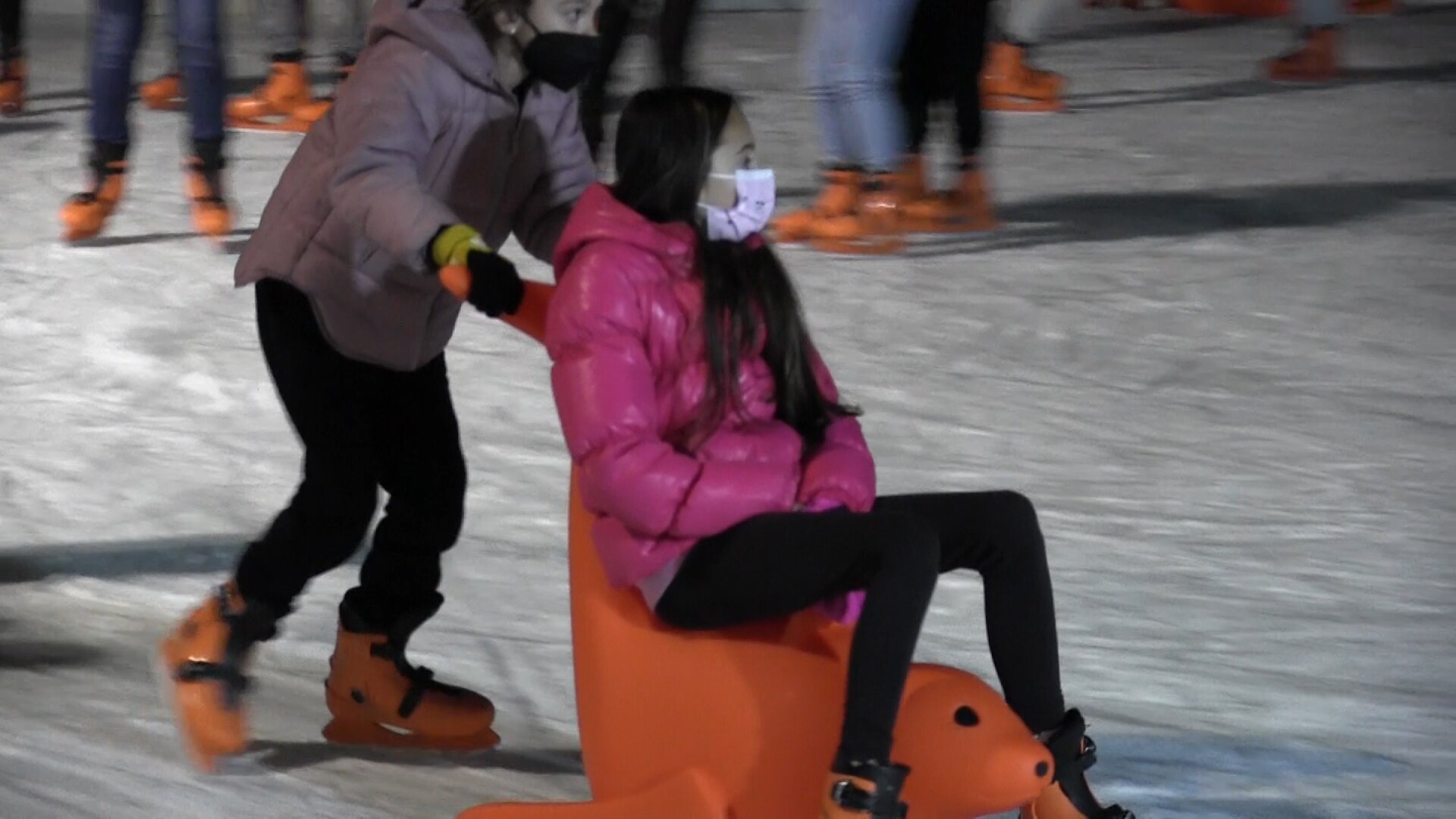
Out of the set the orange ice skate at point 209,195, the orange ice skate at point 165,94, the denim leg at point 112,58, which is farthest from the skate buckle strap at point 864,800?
the orange ice skate at point 165,94

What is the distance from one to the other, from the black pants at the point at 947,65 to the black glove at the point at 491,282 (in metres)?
3.15

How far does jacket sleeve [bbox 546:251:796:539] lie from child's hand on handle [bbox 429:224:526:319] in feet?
0.19

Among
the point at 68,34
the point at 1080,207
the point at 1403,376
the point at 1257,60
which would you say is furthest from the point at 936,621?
the point at 68,34

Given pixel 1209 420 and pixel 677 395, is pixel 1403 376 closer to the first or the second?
pixel 1209 420

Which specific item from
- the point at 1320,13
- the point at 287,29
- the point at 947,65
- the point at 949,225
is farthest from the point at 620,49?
the point at 1320,13

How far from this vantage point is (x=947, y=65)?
4922mm

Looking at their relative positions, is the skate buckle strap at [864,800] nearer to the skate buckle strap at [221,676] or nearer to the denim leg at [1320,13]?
the skate buckle strap at [221,676]

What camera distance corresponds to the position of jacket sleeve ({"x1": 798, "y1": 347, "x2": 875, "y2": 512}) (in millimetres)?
1914

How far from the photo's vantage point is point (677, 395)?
1914 millimetres

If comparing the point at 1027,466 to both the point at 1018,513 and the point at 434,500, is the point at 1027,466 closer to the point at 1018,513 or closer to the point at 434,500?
the point at 434,500

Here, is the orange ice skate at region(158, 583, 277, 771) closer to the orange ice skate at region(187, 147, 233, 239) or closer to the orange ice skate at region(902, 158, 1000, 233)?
the orange ice skate at region(187, 147, 233, 239)

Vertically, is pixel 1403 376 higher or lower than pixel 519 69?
lower

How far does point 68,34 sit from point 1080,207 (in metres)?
4.87

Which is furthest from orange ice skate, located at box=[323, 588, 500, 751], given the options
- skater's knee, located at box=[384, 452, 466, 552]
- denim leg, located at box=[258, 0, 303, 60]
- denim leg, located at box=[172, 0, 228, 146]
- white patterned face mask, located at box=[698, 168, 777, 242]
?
denim leg, located at box=[258, 0, 303, 60]
